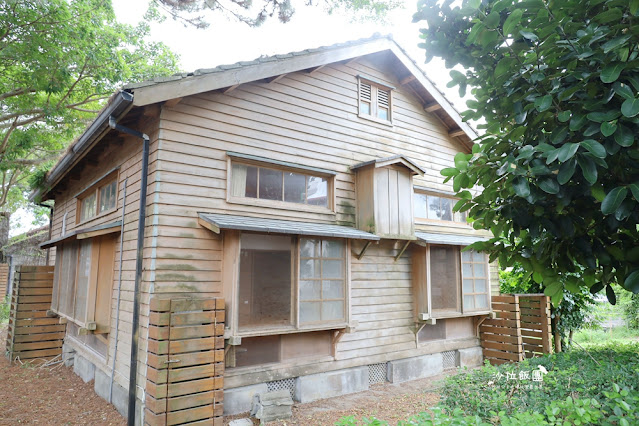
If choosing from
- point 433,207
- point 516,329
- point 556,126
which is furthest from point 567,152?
point 516,329

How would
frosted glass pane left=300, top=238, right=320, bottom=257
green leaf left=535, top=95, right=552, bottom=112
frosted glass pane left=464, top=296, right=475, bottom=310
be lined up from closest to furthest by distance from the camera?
1. green leaf left=535, top=95, right=552, bottom=112
2. frosted glass pane left=300, top=238, right=320, bottom=257
3. frosted glass pane left=464, top=296, right=475, bottom=310

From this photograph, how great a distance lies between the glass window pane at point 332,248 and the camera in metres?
6.62

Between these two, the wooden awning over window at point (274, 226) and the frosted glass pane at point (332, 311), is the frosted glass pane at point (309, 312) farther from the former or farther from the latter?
the wooden awning over window at point (274, 226)

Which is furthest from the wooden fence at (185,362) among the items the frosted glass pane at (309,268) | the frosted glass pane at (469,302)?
the frosted glass pane at (469,302)

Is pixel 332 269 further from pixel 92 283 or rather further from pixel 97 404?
pixel 97 404

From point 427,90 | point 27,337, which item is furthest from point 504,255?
point 27,337

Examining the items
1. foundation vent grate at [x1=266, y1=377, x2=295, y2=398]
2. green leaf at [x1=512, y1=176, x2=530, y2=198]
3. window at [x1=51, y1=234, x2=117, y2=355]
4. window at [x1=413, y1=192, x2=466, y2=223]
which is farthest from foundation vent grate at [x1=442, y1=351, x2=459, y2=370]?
green leaf at [x1=512, y1=176, x2=530, y2=198]

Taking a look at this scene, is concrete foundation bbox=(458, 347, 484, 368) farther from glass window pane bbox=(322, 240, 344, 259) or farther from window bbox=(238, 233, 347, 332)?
glass window pane bbox=(322, 240, 344, 259)

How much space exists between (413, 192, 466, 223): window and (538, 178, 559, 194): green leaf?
639 cm

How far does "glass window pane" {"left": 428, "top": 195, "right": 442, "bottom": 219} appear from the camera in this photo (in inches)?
349

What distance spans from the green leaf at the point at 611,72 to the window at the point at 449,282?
20.3 feet

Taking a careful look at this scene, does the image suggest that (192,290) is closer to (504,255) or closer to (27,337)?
(504,255)

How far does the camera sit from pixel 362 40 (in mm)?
7750

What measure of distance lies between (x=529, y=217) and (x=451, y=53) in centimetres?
127
